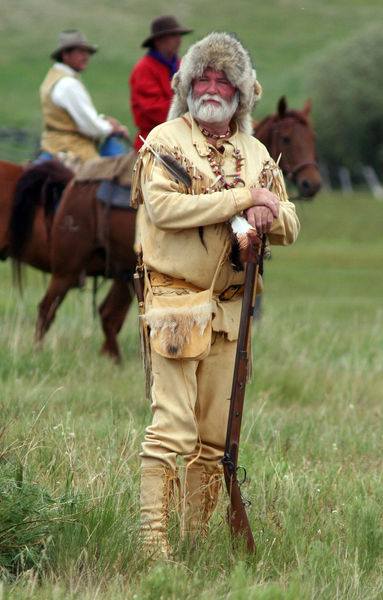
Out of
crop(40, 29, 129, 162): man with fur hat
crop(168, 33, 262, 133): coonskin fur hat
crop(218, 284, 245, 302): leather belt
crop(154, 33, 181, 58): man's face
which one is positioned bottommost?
crop(218, 284, 245, 302): leather belt

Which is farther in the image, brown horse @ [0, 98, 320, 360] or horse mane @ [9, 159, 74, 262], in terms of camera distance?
horse mane @ [9, 159, 74, 262]

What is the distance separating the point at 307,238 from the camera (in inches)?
1334

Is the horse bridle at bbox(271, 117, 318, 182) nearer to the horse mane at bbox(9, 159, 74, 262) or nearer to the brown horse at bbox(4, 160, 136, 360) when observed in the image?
the brown horse at bbox(4, 160, 136, 360)

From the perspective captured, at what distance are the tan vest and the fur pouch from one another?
19.0ft

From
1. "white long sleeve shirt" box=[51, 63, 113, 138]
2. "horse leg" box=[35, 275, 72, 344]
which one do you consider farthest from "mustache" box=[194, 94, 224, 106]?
"white long sleeve shirt" box=[51, 63, 113, 138]

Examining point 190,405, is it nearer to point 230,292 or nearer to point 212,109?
point 230,292

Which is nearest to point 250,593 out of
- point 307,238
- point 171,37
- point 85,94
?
point 171,37

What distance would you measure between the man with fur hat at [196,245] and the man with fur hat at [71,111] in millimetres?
5236

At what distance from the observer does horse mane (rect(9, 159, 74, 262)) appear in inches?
363

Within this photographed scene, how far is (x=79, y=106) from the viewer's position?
376 inches

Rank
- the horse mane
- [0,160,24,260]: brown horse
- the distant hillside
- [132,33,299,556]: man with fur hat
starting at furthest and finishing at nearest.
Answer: the distant hillside < [0,160,24,260]: brown horse < the horse mane < [132,33,299,556]: man with fur hat

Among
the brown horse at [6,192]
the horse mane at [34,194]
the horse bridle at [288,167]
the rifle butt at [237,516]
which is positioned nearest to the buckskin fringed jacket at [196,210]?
the rifle butt at [237,516]

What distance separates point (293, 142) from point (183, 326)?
5.32m

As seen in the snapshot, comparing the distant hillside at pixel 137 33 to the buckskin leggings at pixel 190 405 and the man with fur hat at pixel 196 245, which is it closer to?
the man with fur hat at pixel 196 245
